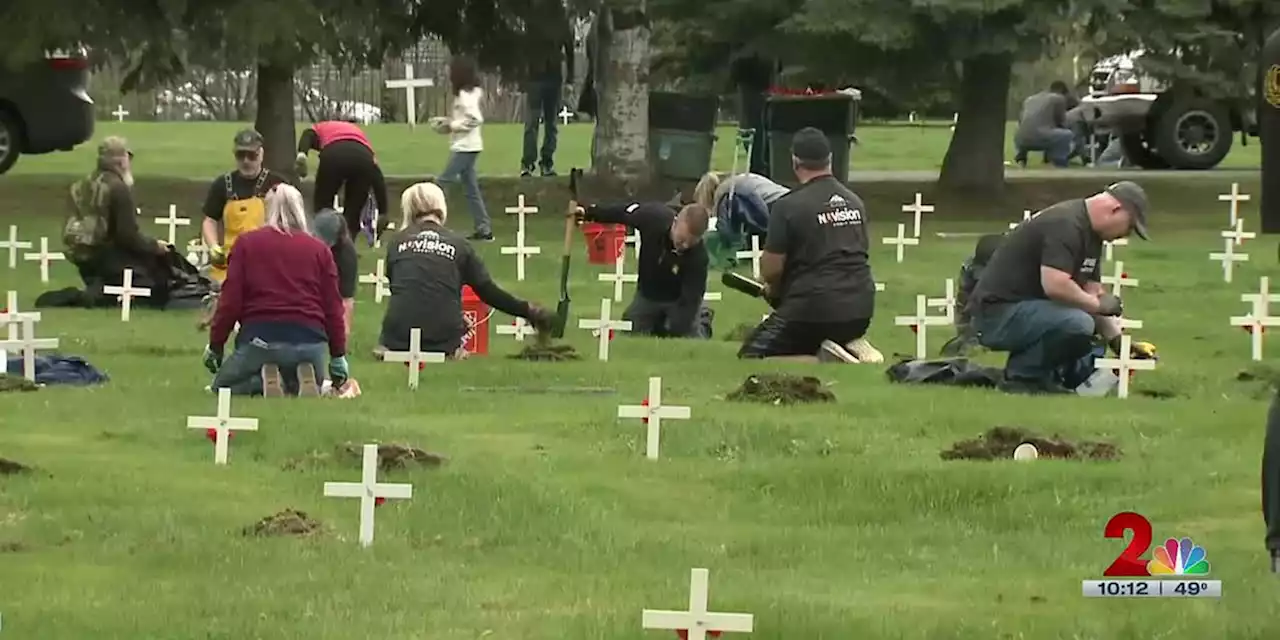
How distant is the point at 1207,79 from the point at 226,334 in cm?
1984

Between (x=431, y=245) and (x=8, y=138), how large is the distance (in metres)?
16.7

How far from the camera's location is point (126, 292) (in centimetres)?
1638

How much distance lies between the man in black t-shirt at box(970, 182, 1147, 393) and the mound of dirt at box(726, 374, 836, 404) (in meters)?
1.07

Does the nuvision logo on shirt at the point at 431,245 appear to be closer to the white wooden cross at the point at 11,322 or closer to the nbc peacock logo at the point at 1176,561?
the white wooden cross at the point at 11,322

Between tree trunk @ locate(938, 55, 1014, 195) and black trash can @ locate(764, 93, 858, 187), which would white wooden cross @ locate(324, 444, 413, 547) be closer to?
black trash can @ locate(764, 93, 858, 187)

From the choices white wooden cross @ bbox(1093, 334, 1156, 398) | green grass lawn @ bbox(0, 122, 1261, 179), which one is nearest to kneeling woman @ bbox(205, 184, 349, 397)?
white wooden cross @ bbox(1093, 334, 1156, 398)

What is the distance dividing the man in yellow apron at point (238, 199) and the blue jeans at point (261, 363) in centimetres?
398

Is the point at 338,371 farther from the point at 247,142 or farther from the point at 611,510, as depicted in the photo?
the point at 247,142

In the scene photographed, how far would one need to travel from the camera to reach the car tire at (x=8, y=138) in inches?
1138

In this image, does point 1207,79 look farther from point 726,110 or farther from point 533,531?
point 533,531

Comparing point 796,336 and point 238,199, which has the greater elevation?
point 238,199

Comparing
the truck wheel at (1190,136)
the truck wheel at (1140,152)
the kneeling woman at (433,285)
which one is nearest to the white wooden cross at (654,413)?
the kneeling woman at (433,285)

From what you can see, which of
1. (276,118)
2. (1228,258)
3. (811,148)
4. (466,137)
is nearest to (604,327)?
(811,148)

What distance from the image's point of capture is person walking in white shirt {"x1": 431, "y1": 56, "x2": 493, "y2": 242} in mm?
22078
